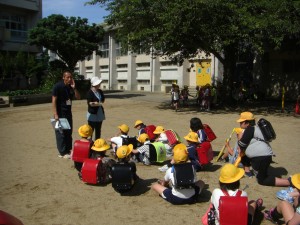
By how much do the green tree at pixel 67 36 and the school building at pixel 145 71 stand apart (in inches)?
100

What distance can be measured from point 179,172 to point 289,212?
143 cm

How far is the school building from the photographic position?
27219mm

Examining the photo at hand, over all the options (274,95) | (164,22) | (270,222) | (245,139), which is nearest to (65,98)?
(245,139)

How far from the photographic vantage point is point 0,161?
7.38 metres

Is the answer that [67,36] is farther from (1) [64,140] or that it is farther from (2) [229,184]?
(2) [229,184]

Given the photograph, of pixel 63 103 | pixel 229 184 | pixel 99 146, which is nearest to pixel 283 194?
pixel 229 184

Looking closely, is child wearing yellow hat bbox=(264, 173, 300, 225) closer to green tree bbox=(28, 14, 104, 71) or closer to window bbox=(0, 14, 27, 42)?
green tree bbox=(28, 14, 104, 71)

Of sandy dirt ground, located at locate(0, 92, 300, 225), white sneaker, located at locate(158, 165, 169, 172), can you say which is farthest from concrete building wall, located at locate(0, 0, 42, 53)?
white sneaker, located at locate(158, 165, 169, 172)

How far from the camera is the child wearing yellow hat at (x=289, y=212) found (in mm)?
3753

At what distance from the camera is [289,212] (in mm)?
4016

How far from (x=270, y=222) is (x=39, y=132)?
848 centimetres

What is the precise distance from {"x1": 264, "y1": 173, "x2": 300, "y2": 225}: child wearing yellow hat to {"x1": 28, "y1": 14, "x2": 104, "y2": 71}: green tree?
21419mm

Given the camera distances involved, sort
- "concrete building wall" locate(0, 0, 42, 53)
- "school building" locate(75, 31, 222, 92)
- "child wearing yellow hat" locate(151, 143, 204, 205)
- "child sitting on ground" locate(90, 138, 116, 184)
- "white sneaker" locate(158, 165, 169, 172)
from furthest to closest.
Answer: "school building" locate(75, 31, 222, 92) → "concrete building wall" locate(0, 0, 42, 53) → "white sneaker" locate(158, 165, 169, 172) → "child sitting on ground" locate(90, 138, 116, 184) → "child wearing yellow hat" locate(151, 143, 204, 205)

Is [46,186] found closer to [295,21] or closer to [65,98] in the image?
[65,98]
